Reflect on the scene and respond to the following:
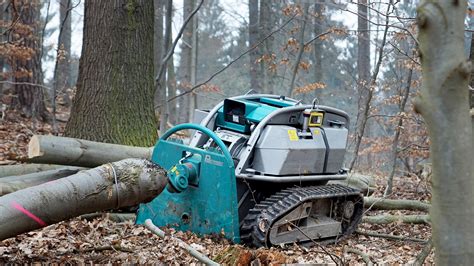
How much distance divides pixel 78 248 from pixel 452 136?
3.70 meters

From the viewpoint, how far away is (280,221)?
5887mm

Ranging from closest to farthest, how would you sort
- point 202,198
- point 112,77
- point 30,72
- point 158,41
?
point 202,198, point 112,77, point 30,72, point 158,41

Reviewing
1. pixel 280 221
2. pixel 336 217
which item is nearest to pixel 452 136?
pixel 280 221

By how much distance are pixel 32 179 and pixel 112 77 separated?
2.01m

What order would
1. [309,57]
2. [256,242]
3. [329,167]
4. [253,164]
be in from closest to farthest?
[256,242] → [253,164] → [329,167] → [309,57]

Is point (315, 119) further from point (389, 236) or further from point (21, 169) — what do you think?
point (21, 169)

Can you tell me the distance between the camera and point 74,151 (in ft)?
20.5

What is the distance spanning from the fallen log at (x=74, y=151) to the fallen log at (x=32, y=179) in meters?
0.15

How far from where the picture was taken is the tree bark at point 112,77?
764 cm

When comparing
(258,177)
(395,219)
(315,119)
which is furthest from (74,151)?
(395,219)

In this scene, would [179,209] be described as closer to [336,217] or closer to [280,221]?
[280,221]

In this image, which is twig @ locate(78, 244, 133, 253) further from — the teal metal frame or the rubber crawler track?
the rubber crawler track

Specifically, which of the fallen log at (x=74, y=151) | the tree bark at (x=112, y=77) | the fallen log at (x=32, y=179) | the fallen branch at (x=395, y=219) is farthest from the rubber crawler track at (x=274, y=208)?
the tree bark at (x=112, y=77)

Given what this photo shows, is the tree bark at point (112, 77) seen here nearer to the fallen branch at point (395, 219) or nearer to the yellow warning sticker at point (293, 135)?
the yellow warning sticker at point (293, 135)
